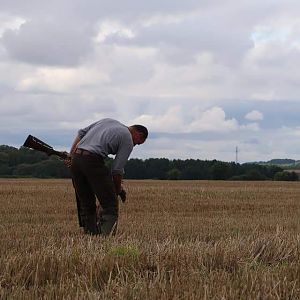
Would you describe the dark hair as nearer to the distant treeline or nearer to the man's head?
the man's head

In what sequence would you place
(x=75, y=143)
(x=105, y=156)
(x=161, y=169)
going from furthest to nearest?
1. (x=161, y=169)
2. (x=75, y=143)
3. (x=105, y=156)

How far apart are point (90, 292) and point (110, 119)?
413 centimetres

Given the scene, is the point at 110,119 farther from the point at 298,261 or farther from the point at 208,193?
the point at 208,193

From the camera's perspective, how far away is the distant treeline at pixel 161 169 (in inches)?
2643

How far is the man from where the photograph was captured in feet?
25.4

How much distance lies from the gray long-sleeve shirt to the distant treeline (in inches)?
2278

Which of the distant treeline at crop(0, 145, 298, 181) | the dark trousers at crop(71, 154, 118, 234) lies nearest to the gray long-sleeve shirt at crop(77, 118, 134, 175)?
the dark trousers at crop(71, 154, 118, 234)

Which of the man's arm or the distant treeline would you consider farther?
the distant treeline

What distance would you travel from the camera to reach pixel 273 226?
12.3 meters

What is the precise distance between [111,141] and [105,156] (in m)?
0.27

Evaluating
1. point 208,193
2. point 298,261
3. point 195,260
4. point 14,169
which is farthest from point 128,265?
point 14,169

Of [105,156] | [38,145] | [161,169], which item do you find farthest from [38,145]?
[161,169]

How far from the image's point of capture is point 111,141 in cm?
779

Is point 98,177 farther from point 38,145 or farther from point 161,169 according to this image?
point 161,169
